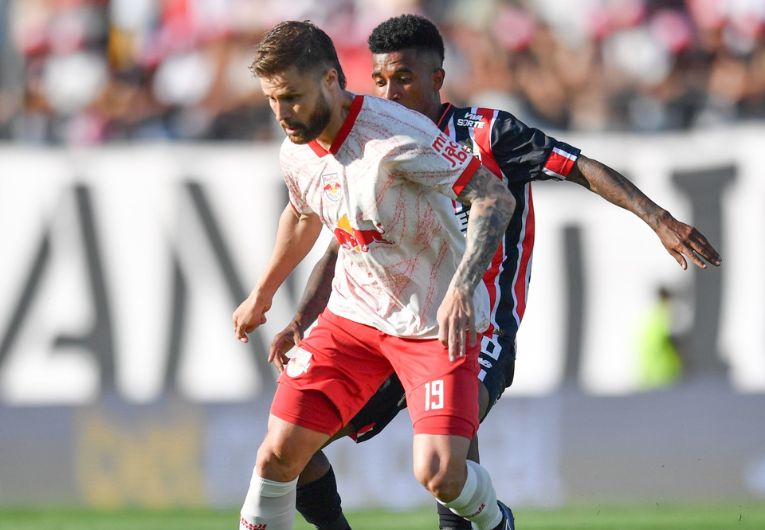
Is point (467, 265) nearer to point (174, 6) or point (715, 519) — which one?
point (715, 519)

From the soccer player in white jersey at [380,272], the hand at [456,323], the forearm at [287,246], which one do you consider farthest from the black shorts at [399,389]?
the hand at [456,323]

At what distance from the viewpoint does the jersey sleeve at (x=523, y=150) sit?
5.84m

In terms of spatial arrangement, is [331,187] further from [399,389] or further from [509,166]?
[399,389]

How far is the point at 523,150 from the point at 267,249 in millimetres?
6352

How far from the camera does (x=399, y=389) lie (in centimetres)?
601

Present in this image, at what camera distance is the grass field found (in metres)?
9.29

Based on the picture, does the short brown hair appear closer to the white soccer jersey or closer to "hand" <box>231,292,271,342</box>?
the white soccer jersey

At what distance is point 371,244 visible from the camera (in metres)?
5.32

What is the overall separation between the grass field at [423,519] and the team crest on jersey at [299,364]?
3.62 metres

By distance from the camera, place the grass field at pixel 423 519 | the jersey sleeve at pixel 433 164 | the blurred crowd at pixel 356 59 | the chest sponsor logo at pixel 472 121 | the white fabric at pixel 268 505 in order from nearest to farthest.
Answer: the jersey sleeve at pixel 433 164
the white fabric at pixel 268 505
the chest sponsor logo at pixel 472 121
the grass field at pixel 423 519
the blurred crowd at pixel 356 59

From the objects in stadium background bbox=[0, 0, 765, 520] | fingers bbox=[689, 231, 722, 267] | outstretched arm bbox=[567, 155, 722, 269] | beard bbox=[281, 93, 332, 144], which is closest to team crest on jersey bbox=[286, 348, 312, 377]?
beard bbox=[281, 93, 332, 144]

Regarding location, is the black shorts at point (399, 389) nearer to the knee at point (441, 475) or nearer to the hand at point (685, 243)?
the knee at point (441, 475)

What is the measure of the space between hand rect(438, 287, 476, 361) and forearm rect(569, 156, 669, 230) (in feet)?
3.42

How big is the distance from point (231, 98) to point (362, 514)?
460 centimetres
